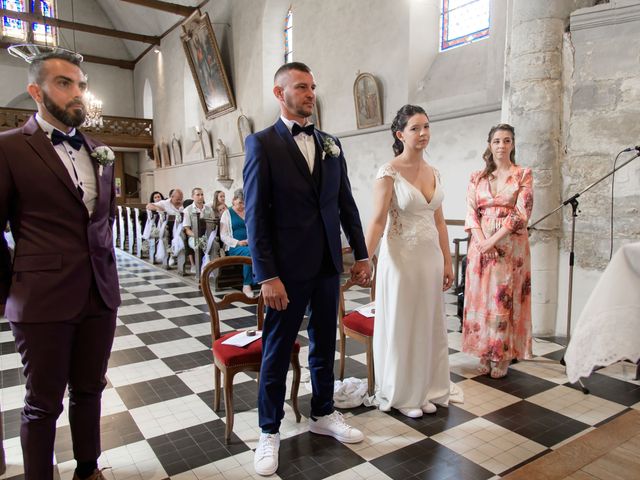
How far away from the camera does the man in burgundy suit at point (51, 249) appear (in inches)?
66.2

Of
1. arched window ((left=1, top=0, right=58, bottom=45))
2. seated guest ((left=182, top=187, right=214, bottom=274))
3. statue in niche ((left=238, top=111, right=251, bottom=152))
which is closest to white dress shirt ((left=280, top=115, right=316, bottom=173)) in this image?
seated guest ((left=182, top=187, right=214, bottom=274))

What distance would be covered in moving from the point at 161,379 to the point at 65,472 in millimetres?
1161

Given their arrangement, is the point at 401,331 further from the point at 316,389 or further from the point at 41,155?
the point at 41,155

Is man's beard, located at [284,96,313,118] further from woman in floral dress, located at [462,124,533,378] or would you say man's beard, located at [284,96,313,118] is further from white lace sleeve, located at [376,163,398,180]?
woman in floral dress, located at [462,124,533,378]

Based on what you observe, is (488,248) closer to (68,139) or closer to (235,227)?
(68,139)

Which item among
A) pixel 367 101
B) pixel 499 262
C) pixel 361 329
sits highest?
pixel 367 101

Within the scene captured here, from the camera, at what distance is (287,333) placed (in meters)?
2.24

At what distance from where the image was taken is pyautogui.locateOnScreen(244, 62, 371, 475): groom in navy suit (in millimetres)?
2092

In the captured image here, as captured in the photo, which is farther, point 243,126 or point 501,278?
point 243,126

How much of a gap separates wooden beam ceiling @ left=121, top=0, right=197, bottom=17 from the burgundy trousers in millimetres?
13546

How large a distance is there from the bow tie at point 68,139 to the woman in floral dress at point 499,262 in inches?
100.0

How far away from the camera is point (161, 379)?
335cm

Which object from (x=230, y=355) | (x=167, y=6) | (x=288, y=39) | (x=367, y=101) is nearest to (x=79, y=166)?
(x=230, y=355)

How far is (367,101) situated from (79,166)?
6.37 m
